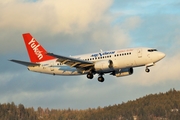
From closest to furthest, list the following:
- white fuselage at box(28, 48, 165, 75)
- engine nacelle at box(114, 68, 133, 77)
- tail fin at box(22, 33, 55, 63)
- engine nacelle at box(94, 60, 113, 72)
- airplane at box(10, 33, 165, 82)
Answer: white fuselage at box(28, 48, 165, 75)
airplane at box(10, 33, 165, 82)
engine nacelle at box(94, 60, 113, 72)
engine nacelle at box(114, 68, 133, 77)
tail fin at box(22, 33, 55, 63)

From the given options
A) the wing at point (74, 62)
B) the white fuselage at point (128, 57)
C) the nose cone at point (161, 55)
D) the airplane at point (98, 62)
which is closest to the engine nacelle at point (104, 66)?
the airplane at point (98, 62)

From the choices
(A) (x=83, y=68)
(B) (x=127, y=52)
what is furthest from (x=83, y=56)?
(B) (x=127, y=52)

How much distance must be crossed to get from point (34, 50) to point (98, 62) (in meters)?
16.8

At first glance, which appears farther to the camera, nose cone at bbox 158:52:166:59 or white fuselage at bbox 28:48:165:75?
nose cone at bbox 158:52:166:59

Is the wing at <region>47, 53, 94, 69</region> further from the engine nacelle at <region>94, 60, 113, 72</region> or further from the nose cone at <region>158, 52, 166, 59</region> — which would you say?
the nose cone at <region>158, 52, 166, 59</region>

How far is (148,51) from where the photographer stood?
10544 centimetres

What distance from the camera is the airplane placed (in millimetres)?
104625

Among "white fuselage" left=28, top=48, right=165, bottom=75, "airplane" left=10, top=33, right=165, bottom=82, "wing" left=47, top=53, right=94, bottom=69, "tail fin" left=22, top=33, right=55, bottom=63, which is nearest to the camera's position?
"white fuselage" left=28, top=48, right=165, bottom=75

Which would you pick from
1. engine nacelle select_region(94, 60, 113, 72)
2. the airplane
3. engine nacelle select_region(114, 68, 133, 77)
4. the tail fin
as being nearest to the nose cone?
the airplane

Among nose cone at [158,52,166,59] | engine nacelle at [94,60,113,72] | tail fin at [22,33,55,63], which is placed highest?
tail fin at [22,33,55,63]

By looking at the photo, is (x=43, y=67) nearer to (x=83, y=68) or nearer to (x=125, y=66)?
(x=83, y=68)

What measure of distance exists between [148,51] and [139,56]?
201cm

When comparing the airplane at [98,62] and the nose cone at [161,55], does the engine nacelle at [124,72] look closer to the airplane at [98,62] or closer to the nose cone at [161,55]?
the airplane at [98,62]

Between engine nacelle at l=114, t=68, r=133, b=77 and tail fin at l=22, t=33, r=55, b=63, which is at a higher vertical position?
tail fin at l=22, t=33, r=55, b=63
